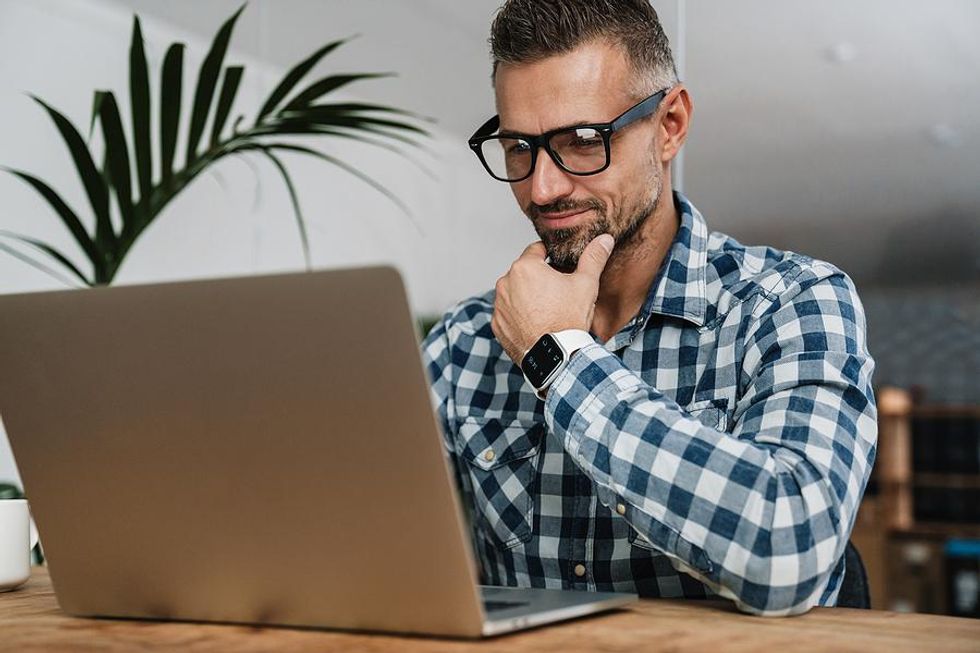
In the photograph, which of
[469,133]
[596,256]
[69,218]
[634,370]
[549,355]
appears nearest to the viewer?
[549,355]

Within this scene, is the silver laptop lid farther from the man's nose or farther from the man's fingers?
the man's nose

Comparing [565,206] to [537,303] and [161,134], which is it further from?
[161,134]

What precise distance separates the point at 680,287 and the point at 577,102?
27cm

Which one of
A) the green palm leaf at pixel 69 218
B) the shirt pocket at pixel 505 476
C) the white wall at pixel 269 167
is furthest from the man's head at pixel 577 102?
the white wall at pixel 269 167

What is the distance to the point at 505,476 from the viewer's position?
1333mm

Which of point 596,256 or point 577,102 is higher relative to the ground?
point 577,102

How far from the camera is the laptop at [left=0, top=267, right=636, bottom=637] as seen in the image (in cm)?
66

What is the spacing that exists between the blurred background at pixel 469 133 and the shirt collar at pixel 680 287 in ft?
3.36

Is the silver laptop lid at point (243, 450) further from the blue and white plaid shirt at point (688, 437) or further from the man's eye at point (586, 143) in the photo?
the man's eye at point (586, 143)

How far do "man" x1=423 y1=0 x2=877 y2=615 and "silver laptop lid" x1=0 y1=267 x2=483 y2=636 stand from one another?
0.29 meters

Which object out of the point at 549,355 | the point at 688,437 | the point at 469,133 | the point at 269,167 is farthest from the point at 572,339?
the point at 269,167

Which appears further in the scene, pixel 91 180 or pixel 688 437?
pixel 91 180

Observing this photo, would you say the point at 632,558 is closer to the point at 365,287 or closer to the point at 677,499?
the point at 677,499

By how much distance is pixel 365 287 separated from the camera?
0.64 metres
